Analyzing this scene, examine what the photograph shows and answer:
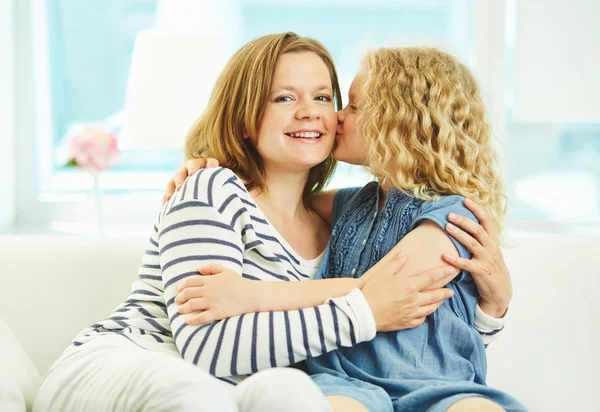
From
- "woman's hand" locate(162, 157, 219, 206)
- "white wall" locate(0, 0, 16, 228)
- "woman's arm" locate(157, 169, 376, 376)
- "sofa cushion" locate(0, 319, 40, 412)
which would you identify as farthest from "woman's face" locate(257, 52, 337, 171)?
"white wall" locate(0, 0, 16, 228)

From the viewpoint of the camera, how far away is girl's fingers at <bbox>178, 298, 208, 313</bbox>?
1.22 meters

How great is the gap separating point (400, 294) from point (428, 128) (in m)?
0.34

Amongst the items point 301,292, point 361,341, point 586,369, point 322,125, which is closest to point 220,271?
point 301,292

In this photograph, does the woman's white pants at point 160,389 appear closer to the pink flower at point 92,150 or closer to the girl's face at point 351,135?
the girl's face at point 351,135

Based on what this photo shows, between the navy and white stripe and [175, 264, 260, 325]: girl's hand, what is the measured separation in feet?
0.06

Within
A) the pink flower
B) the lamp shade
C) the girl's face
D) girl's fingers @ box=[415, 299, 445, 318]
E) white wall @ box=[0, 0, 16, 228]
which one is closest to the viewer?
girl's fingers @ box=[415, 299, 445, 318]

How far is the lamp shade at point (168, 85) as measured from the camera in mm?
2107

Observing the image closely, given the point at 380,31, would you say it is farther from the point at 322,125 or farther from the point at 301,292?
the point at 301,292

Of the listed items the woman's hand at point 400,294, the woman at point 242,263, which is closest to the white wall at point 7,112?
the woman at point 242,263

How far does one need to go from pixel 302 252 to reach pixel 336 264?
0.09 meters

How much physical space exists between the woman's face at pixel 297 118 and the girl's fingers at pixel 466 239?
328mm

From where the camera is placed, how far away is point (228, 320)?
4.03 ft

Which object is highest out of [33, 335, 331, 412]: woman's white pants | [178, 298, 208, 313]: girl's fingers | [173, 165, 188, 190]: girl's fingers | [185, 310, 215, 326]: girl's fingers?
[173, 165, 188, 190]: girl's fingers

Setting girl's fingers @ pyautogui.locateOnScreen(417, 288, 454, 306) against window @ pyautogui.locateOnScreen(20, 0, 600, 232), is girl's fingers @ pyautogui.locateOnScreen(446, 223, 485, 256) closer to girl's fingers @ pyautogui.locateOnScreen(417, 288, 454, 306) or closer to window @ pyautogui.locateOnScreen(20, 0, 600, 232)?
girl's fingers @ pyautogui.locateOnScreen(417, 288, 454, 306)
